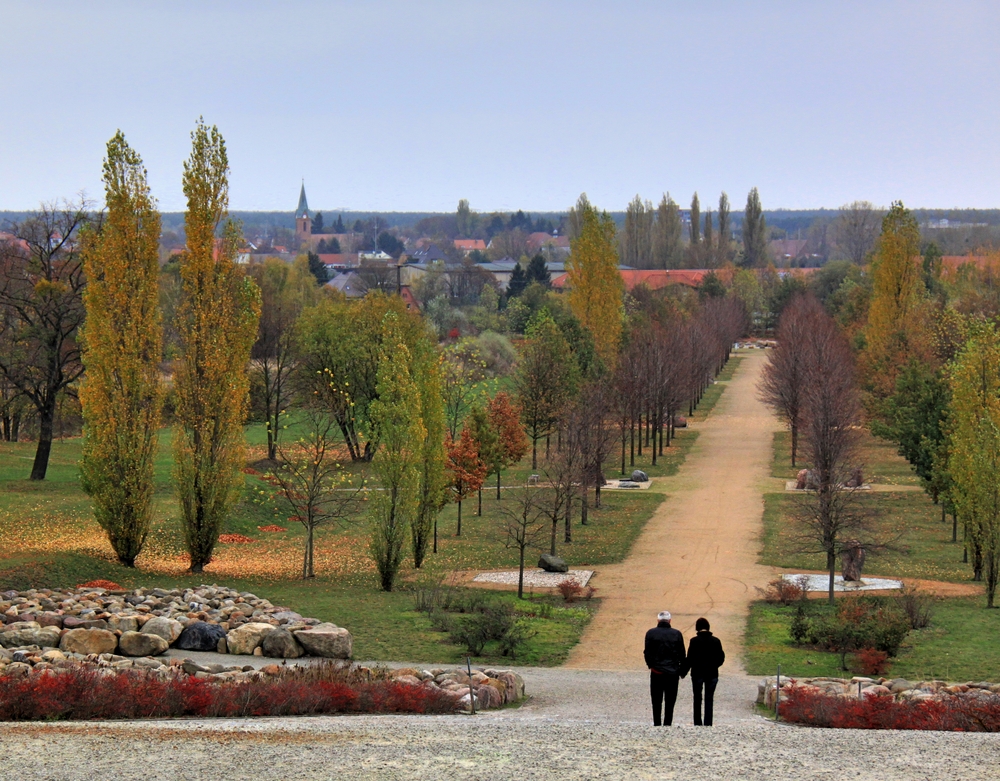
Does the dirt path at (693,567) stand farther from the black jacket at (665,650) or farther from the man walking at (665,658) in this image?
the black jacket at (665,650)

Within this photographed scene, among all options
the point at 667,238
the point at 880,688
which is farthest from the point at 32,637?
the point at 667,238

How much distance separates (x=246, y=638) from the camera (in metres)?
23.8

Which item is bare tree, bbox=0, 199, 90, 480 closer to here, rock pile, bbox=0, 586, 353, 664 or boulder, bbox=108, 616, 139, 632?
rock pile, bbox=0, 586, 353, 664

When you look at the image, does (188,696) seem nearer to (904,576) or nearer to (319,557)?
(319,557)

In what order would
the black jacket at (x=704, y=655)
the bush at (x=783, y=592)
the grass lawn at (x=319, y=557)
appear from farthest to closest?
the bush at (x=783, y=592) < the grass lawn at (x=319, y=557) < the black jacket at (x=704, y=655)

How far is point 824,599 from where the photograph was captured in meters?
31.3

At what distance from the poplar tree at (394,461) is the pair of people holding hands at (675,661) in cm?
1505

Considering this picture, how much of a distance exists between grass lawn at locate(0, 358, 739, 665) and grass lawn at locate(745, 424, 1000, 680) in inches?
177

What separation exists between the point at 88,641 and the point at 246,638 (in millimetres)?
3006

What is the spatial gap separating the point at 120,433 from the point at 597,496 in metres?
21.2

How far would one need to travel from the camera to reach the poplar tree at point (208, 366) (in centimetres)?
3228

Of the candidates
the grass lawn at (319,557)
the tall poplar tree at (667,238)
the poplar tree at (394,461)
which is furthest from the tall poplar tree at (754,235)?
the poplar tree at (394,461)

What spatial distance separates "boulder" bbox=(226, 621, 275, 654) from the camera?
77.8ft

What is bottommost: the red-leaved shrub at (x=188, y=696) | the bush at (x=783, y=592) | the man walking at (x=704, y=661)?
the bush at (x=783, y=592)
